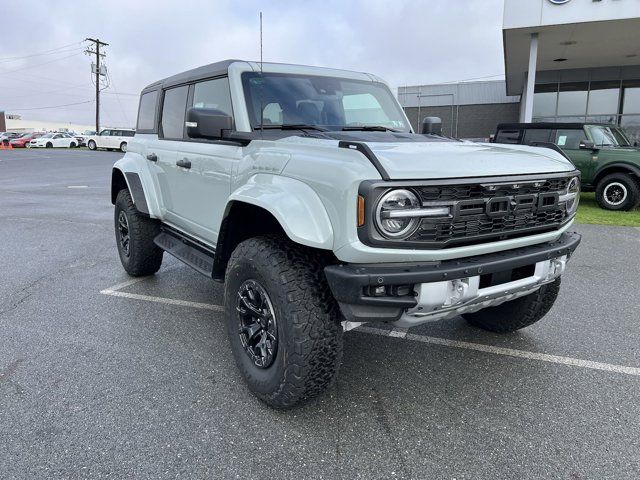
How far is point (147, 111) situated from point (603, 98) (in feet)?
62.4

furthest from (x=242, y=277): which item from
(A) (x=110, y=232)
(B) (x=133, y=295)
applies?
(A) (x=110, y=232)

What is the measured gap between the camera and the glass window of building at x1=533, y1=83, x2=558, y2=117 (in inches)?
762

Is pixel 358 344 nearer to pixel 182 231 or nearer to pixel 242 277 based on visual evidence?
pixel 242 277

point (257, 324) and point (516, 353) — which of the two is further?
point (516, 353)

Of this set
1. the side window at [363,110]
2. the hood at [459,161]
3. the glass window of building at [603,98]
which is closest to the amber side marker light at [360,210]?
the hood at [459,161]

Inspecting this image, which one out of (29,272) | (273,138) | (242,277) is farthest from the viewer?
(29,272)

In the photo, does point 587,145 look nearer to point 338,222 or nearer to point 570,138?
point 570,138

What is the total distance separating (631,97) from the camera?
18.2 meters

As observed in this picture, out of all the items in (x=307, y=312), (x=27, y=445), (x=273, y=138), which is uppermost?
(x=273, y=138)

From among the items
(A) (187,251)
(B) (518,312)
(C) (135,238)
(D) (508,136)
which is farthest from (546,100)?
(A) (187,251)

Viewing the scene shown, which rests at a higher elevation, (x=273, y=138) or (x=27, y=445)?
(x=273, y=138)

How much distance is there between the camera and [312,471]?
7.25 feet

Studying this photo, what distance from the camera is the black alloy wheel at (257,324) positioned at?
8.54ft

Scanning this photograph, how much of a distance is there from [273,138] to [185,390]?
1.60 metres
